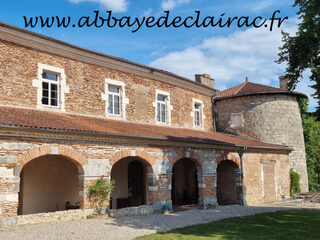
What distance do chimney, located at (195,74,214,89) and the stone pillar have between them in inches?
258

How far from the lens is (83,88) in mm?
12984

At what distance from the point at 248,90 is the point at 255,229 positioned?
42.0ft

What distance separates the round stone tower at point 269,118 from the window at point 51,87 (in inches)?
454

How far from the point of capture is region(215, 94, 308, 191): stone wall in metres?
19.9

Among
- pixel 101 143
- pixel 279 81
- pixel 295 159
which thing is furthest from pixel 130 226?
pixel 279 81

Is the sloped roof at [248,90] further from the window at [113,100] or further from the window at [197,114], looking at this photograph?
the window at [113,100]

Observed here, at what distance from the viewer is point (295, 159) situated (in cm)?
2011

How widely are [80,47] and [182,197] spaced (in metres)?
8.75

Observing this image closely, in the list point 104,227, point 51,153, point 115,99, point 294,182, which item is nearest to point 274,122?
point 294,182

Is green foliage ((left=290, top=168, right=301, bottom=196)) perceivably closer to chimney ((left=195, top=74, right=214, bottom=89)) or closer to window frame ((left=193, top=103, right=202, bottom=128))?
window frame ((left=193, top=103, right=202, bottom=128))

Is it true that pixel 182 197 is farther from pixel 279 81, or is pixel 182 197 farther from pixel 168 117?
pixel 279 81

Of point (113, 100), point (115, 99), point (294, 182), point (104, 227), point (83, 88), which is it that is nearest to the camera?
point (104, 227)

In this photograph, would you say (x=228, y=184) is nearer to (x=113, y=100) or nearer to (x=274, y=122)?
(x=274, y=122)

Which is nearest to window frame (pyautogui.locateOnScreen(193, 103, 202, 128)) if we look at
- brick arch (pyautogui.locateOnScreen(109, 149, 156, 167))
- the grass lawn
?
brick arch (pyautogui.locateOnScreen(109, 149, 156, 167))
